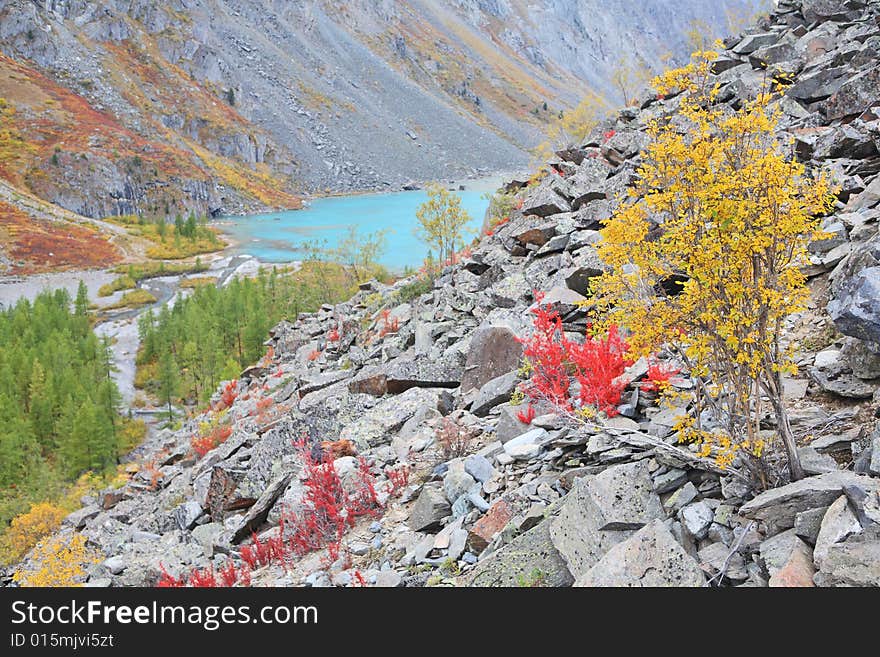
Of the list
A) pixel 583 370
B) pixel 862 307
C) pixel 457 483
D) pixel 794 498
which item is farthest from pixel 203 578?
pixel 862 307

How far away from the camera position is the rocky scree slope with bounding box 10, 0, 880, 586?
486 centimetres

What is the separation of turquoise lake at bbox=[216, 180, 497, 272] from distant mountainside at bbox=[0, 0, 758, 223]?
34.6 ft

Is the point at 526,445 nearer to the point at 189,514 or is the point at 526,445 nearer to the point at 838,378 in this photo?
the point at 838,378

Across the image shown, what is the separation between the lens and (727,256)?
16.4 ft

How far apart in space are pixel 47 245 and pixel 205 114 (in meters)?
73.9

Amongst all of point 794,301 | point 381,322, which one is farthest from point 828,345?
point 381,322

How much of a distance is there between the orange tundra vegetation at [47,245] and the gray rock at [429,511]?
3413 inches

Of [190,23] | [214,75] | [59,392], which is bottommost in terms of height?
[59,392]

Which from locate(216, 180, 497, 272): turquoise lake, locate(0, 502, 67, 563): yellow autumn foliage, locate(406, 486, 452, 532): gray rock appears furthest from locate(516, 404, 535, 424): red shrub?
locate(216, 180, 497, 272): turquoise lake

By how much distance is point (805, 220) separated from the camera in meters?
4.94

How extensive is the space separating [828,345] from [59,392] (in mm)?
49434

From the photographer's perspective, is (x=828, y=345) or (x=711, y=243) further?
(x=828, y=345)

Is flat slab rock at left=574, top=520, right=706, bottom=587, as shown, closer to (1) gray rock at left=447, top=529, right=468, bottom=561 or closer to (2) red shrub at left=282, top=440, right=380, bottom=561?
(1) gray rock at left=447, top=529, right=468, bottom=561

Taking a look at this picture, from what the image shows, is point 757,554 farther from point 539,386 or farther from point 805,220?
point 539,386
